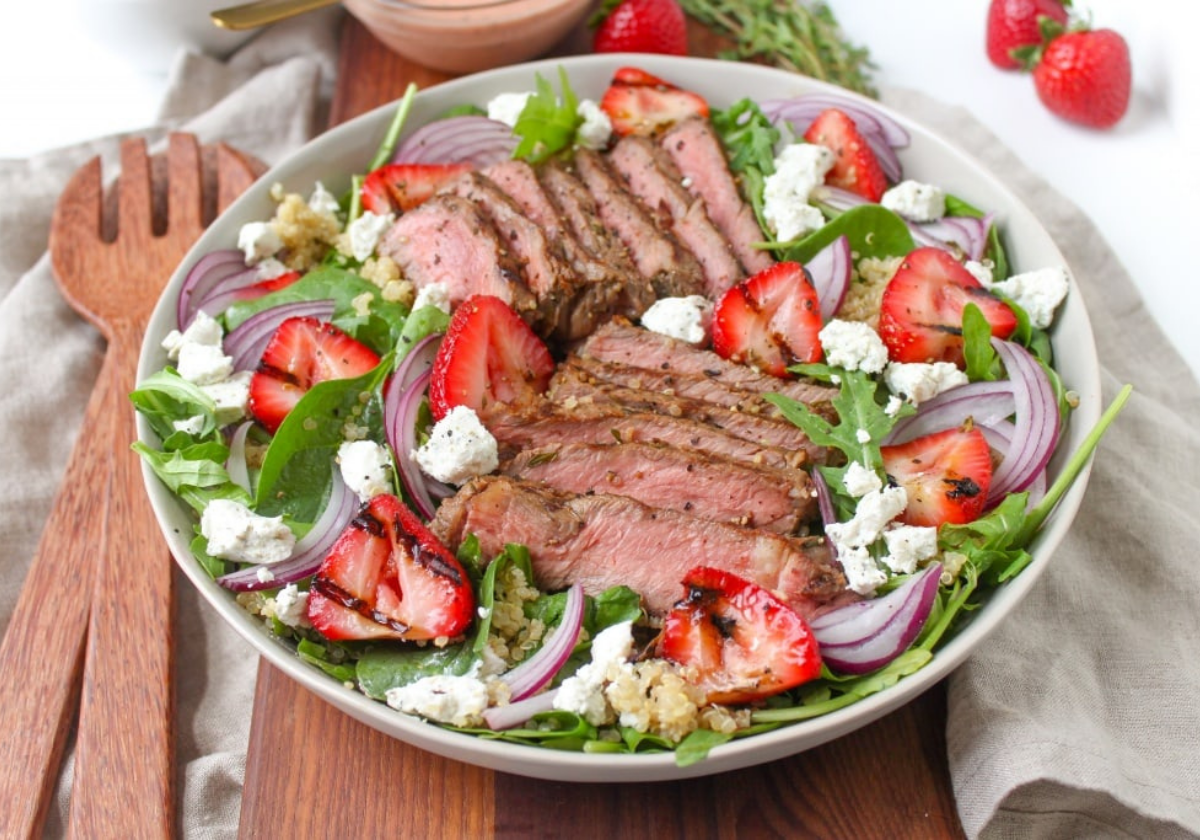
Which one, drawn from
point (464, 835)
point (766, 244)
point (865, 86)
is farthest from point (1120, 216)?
point (464, 835)

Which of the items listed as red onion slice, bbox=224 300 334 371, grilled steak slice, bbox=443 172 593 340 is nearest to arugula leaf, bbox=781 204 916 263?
grilled steak slice, bbox=443 172 593 340

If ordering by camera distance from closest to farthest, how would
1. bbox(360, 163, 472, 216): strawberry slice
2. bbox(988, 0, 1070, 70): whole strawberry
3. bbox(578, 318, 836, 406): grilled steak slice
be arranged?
1. bbox(578, 318, 836, 406): grilled steak slice
2. bbox(360, 163, 472, 216): strawberry slice
3. bbox(988, 0, 1070, 70): whole strawberry

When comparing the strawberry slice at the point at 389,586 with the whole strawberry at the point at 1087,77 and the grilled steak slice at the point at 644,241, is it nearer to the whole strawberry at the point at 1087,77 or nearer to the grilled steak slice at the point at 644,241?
the grilled steak slice at the point at 644,241

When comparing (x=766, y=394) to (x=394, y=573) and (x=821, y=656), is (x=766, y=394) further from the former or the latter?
(x=394, y=573)

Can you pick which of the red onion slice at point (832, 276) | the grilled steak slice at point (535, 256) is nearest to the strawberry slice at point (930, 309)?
the red onion slice at point (832, 276)

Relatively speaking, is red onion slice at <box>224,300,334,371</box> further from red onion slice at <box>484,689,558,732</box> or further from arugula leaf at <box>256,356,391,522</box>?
red onion slice at <box>484,689,558,732</box>

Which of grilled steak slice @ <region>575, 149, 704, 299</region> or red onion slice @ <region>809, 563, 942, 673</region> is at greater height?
grilled steak slice @ <region>575, 149, 704, 299</region>

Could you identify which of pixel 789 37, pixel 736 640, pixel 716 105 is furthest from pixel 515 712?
pixel 789 37
